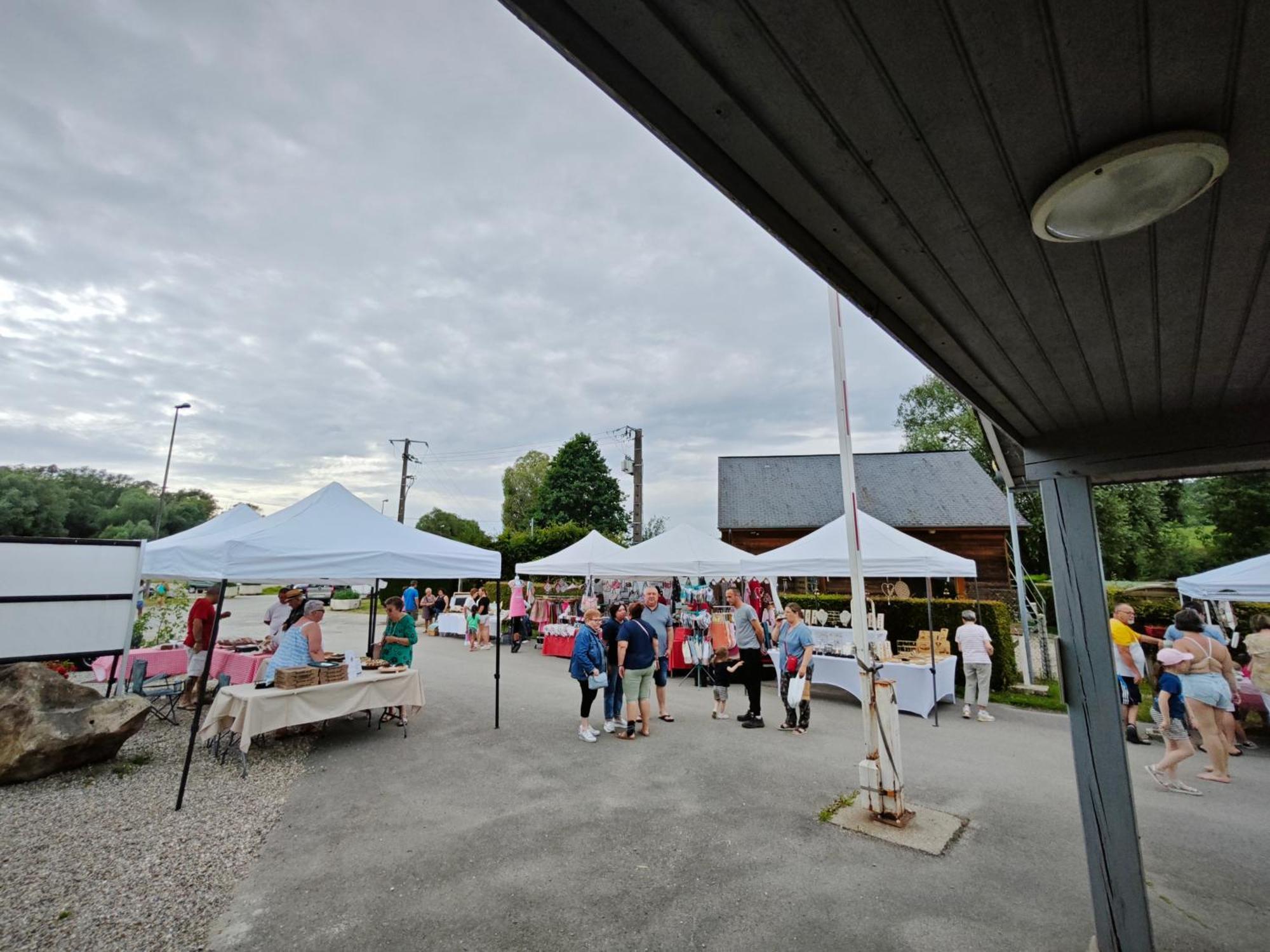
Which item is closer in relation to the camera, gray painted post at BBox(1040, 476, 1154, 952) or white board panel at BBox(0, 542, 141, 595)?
gray painted post at BBox(1040, 476, 1154, 952)

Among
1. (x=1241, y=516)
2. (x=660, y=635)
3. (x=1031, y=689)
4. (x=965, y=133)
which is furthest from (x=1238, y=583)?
(x=1241, y=516)

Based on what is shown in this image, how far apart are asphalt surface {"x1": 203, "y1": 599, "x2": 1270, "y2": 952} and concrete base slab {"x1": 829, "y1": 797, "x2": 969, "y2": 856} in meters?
0.09

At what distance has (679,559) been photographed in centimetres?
1104

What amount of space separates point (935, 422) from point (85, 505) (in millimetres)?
66672

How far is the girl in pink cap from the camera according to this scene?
508 cm

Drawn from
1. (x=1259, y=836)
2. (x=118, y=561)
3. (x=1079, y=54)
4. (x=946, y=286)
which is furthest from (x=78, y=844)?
(x=1259, y=836)

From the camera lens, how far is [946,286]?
192cm

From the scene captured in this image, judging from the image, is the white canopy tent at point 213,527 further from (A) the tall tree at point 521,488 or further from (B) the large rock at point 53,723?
(A) the tall tree at point 521,488

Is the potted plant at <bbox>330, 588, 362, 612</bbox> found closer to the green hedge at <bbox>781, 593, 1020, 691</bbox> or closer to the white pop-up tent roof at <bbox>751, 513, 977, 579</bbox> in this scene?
the white pop-up tent roof at <bbox>751, 513, 977, 579</bbox>

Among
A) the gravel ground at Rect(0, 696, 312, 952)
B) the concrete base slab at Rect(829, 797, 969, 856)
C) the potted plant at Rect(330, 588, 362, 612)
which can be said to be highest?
the potted plant at Rect(330, 588, 362, 612)

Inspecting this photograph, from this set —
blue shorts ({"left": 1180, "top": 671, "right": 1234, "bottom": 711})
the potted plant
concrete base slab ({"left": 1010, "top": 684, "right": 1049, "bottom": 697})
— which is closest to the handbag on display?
blue shorts ({"left": 1180, "top": 671, "right": 1234, "bottom": 711})

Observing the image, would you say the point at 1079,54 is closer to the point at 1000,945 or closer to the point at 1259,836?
the point at 1000,945

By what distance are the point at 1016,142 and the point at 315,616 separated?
280 inches

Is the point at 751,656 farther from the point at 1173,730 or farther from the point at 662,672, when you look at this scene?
the point at 1173,730
